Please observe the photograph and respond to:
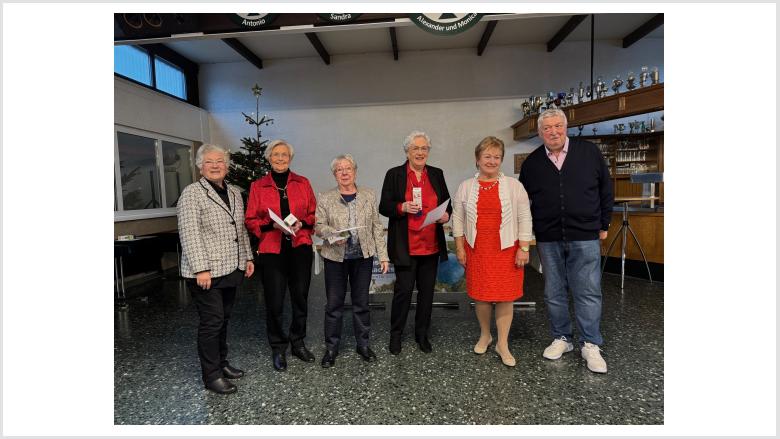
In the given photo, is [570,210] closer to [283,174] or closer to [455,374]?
[455,374]

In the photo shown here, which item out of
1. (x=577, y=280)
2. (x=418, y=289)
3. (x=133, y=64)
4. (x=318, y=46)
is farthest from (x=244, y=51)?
(x=577, y=280)

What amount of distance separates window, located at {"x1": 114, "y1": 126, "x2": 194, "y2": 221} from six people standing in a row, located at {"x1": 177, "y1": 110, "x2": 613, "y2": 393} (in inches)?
177

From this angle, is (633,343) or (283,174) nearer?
(283,174)

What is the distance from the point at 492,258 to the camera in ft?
8.13

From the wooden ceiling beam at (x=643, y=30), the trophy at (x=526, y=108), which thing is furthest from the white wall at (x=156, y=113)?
the wooden ceiling beam at (x=643, y=30)

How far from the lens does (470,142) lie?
7855 mm

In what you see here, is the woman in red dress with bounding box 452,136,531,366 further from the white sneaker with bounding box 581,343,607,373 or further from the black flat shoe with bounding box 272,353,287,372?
the black flat shoe with bounding box 272,353,287,372

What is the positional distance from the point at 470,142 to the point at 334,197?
229 inches

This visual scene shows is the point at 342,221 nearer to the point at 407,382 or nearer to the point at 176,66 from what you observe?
the point at 407,382

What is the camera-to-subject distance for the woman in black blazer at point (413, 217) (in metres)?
2.63

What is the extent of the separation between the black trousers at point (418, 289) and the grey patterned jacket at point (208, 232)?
1.05 meters

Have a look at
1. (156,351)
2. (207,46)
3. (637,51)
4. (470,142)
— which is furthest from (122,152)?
(637,51)

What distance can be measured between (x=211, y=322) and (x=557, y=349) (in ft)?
7.20

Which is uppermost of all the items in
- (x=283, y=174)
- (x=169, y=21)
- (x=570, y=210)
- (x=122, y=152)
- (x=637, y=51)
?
(x=637, y=51)
